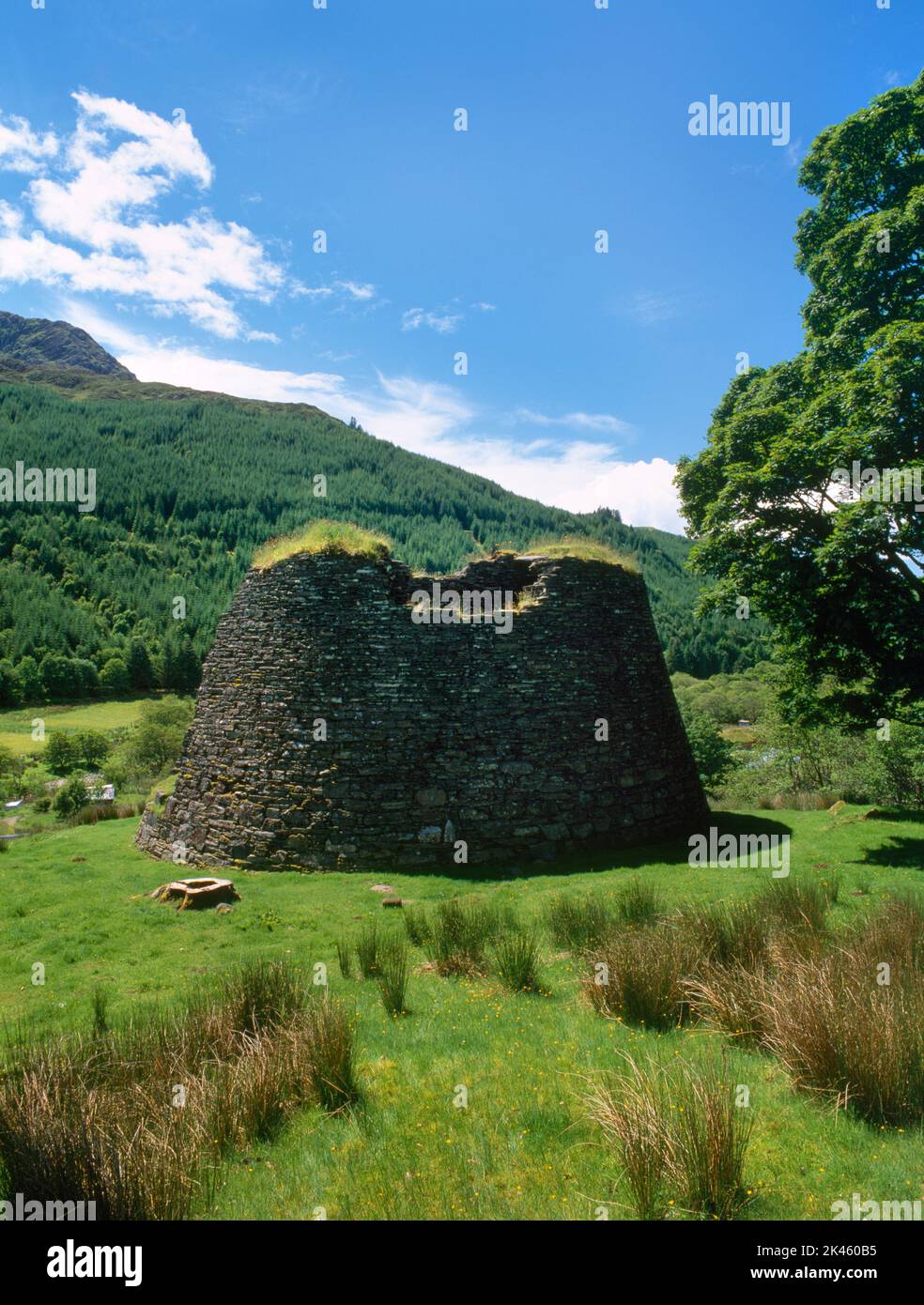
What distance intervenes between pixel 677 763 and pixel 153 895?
13103 mm

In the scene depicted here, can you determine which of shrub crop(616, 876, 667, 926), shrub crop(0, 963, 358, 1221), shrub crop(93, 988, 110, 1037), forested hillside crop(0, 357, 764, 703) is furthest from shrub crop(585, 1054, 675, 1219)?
forested hillside crop(0, 357, 764, 703)

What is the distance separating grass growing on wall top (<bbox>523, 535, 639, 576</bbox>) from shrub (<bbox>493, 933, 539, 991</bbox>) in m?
11.2

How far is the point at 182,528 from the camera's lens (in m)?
134

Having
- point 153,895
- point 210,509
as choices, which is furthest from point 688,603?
point 153,895

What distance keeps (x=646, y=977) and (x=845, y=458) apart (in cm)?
1029

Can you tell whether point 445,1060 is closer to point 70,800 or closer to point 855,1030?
point 855,1030

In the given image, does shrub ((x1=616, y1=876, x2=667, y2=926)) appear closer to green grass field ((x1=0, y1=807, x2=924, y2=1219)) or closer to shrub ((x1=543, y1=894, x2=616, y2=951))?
shrub ((x1=543, y1=894, x2=616, y2=951))

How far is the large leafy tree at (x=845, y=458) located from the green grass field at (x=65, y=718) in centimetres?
5280

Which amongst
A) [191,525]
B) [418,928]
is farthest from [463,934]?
[191,525]

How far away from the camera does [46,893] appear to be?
12688mm

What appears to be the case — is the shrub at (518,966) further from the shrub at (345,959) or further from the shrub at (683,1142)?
the shrub at (683,1142)

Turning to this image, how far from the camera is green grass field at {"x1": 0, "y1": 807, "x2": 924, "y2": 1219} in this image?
394 centimetres

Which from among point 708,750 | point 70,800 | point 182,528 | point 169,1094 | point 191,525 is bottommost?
point 70,800
